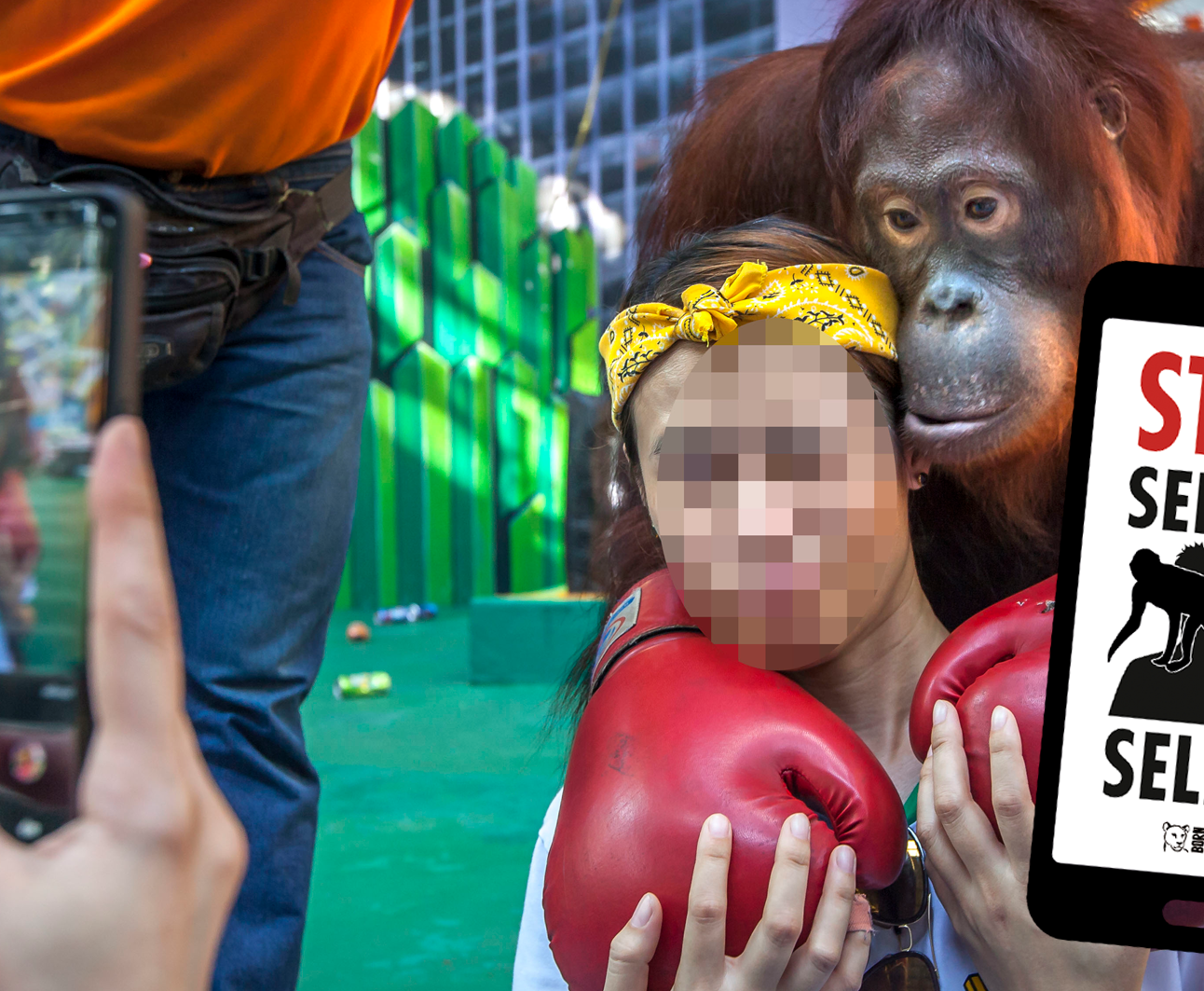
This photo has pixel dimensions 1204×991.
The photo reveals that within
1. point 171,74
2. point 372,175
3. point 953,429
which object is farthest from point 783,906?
point 372,175

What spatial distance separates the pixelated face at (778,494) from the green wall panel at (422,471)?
4.40 meters

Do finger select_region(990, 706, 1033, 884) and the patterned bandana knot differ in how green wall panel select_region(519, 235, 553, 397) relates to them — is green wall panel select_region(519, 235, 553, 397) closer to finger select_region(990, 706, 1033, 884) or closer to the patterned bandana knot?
the patterned bandana knot

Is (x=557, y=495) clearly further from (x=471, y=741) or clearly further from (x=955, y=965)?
(x=955, y=965)

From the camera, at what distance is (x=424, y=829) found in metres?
2.17

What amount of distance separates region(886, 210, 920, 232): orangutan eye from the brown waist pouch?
0.54 metres

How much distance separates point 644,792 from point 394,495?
4572 mm

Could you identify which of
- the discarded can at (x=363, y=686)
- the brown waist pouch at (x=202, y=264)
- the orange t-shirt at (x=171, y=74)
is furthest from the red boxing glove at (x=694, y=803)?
the discarded can at (x=363, y=686)

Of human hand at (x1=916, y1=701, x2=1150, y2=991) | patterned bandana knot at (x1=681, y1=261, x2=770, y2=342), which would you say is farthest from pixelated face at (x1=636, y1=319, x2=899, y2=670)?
human hand at (x1=916, y1=701, x2=1150, y2=991)

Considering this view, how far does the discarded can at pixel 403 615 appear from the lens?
190 inches

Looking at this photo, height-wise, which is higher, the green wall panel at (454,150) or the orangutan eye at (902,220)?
the green wall panel at (454,150)

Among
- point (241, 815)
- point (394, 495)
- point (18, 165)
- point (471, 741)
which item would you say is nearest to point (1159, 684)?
point (241, 815)

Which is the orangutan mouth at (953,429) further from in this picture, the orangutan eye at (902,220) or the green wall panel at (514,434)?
the green wall panel at (514,434)

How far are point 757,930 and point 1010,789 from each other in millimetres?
169

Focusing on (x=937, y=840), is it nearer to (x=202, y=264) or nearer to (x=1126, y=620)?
(x=1126, y=620)
